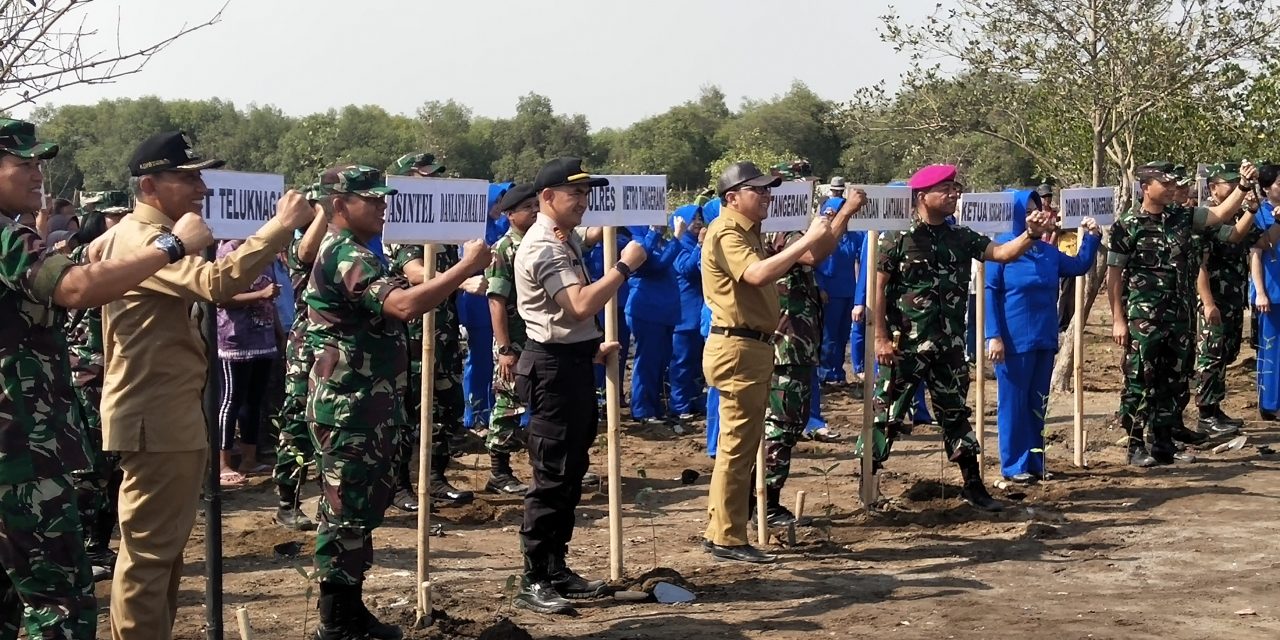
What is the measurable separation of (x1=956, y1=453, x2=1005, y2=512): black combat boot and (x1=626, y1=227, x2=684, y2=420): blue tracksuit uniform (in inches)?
189

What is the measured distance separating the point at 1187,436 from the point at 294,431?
7.40 meters

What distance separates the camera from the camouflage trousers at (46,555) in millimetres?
4758

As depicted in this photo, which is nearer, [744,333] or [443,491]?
[744,333]

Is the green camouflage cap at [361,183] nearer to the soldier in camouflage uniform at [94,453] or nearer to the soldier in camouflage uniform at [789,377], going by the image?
the soldier in camouflage uniform at [94,453]

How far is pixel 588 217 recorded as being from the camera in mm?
7594

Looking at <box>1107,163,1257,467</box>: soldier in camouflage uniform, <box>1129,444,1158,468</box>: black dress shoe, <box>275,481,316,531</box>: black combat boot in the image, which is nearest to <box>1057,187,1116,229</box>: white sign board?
<box>1107,163,1257,467</box>: soldier in camouflage uniform

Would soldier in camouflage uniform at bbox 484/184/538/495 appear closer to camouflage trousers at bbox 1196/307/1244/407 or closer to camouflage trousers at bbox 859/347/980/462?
camouflage trousers at bbox 859/347/980/462

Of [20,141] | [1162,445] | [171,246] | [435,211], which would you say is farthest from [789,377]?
[20,141]

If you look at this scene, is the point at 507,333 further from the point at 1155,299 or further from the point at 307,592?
the point at 1155,299

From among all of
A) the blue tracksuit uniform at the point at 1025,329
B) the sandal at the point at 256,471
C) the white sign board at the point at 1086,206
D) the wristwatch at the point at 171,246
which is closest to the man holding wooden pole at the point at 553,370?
the wristwatch at the point at 171,246

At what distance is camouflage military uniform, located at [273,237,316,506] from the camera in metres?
8.56

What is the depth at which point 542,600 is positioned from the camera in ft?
23.3

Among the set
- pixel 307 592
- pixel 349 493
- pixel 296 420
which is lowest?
pixel 307 592

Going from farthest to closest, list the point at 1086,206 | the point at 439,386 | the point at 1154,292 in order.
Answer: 1. the point at 1154,292
2. the point at 1086,206
3. the point at 439,386
